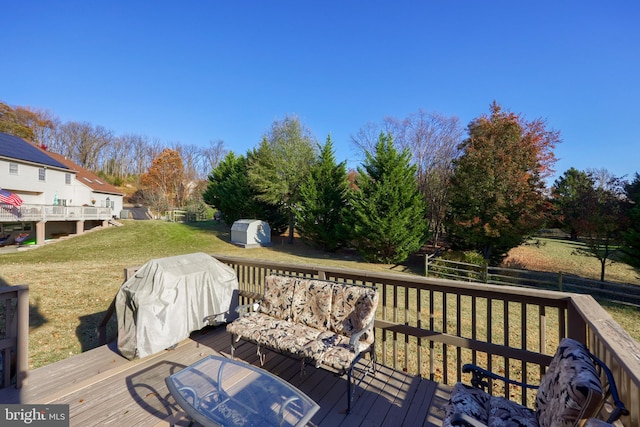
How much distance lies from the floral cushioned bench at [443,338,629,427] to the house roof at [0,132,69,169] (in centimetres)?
2437

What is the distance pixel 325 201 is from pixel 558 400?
15.8m

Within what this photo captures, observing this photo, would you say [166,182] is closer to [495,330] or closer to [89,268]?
[89,268]

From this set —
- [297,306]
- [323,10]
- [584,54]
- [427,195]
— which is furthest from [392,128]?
[297,306]

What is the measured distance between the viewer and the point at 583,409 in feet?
3.75

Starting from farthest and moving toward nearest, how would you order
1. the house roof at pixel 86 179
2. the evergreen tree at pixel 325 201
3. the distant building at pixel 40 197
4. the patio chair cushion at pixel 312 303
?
the house roof at pixel 86 179, the evergreen tree at pixel 325 201, the distant building at pixel 40 197, the patio chair cushion at pixel 312 303

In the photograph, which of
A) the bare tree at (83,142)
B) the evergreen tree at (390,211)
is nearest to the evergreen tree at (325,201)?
the evergreen tree at (390,211)

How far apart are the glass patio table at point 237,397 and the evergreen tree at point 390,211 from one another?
11.5 m

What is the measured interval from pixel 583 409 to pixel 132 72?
2090cm

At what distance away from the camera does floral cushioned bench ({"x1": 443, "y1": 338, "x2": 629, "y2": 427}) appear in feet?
3.76

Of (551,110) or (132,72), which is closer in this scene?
(551,110)

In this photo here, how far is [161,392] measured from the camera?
261cm

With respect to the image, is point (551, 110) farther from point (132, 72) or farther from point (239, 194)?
point (132, 72)

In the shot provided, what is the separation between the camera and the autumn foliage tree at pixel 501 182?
11.6 metres

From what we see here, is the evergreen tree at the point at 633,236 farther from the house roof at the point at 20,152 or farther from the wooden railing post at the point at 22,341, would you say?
the house roof at the point at 20,152
